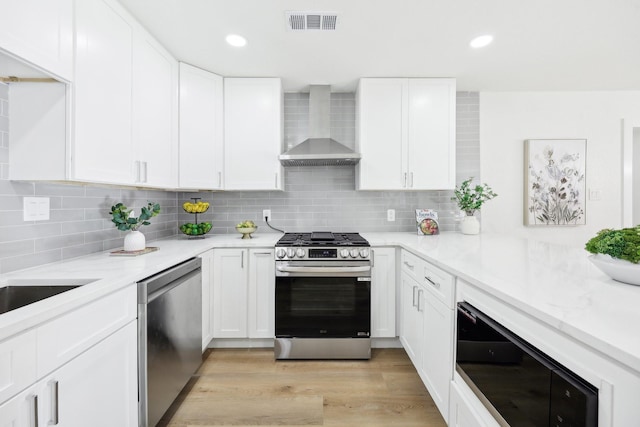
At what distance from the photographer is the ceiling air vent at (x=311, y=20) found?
69.4 inches

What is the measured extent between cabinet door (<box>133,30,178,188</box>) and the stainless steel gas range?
3.52 ft

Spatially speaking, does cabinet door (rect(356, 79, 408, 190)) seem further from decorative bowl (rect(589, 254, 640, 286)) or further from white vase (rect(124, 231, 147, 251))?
white vase (rect(124, 231, 147, 251))

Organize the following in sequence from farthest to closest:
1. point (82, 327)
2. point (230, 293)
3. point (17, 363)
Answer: point (230, 293) → point (82, 327) → point (17, 363)

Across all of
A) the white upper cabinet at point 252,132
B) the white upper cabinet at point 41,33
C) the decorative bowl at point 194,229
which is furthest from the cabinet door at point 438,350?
the white upper cabinet at point 41,33

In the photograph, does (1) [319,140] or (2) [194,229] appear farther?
(1) [319,140]

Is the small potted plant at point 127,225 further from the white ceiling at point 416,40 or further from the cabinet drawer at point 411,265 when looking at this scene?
the cabinet drawer at point 411,265

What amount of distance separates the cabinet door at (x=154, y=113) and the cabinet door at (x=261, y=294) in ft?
3.03

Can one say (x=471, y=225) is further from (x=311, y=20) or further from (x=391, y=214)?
(x=311, y=20)

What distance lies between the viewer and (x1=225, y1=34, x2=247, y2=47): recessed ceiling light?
2002 mm

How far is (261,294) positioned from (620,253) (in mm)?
2174

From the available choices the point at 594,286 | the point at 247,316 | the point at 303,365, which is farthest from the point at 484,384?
the point at 247,316

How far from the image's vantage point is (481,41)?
6.72 feet

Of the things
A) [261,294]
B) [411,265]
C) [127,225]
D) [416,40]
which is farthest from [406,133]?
[127,225]

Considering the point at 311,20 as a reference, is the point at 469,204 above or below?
below
